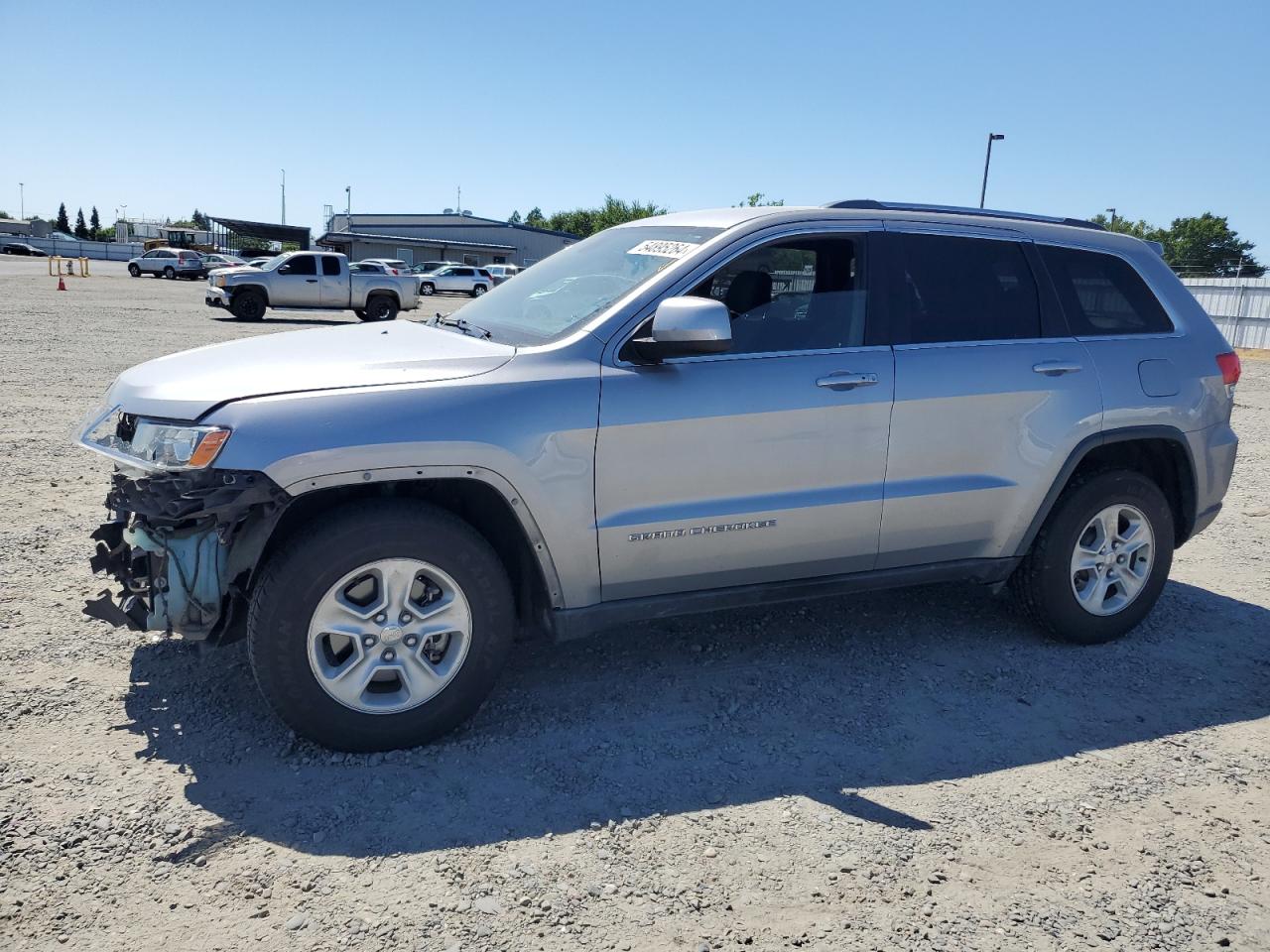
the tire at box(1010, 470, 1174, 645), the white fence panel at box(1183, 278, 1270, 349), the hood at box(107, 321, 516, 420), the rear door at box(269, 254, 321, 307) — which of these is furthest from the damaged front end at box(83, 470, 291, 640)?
the white fence panel at box(1183, 278, 1270, 349)

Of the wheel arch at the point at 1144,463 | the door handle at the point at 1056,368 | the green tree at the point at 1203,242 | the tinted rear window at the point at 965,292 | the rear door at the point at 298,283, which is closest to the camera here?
the tinted rear window at the point at 965,292

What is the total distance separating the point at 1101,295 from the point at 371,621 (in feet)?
12.1

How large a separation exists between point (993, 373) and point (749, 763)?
2.00m

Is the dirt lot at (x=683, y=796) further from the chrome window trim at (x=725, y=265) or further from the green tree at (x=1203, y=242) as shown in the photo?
the green tree at (x=1203, y=242)

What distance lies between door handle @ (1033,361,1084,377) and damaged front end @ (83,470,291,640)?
3199mm

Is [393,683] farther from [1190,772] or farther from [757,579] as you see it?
[1190,772]

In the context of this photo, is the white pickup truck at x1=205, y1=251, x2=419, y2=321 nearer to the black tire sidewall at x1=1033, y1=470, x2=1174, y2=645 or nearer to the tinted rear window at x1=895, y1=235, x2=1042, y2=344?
the tinted rear window at x1=895, y1=235, x2=1042, y2=344

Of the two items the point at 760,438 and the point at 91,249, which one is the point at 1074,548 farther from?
the point at 91,249

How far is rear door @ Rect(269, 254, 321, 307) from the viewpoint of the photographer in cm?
2434

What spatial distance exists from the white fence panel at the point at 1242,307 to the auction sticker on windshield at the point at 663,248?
93.7ft

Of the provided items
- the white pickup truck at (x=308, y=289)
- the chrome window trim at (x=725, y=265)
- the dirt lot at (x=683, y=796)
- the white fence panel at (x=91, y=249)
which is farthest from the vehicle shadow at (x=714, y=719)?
the white fence panel at (x=91, y=249)

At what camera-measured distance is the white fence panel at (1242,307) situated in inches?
1118

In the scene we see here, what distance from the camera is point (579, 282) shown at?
4312 millimetres

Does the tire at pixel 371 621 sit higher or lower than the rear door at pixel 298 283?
lower
